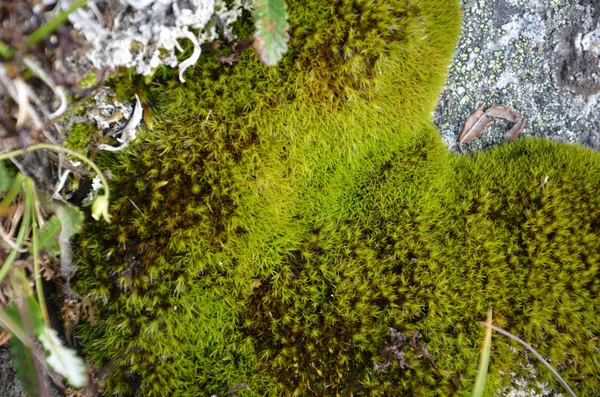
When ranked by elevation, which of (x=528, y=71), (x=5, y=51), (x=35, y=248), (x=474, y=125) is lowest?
(x=474, y=125)

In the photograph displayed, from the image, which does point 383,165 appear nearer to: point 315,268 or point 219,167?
point 315,268

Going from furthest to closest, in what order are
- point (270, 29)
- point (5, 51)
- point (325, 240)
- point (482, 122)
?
point (482, 122)
point (325, 240)
point (5, 51)
point (270, 29)

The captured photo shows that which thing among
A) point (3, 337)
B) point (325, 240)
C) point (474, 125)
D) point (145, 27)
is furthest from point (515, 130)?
point (3, 337)

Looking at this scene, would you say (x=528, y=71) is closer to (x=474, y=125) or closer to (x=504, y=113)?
(x=504, y=113)

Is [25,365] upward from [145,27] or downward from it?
downward

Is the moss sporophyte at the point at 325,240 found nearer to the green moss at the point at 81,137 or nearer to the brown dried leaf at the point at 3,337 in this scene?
the green moss at the point at 81,137

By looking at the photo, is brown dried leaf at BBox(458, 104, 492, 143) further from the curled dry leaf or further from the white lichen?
the white lichen
